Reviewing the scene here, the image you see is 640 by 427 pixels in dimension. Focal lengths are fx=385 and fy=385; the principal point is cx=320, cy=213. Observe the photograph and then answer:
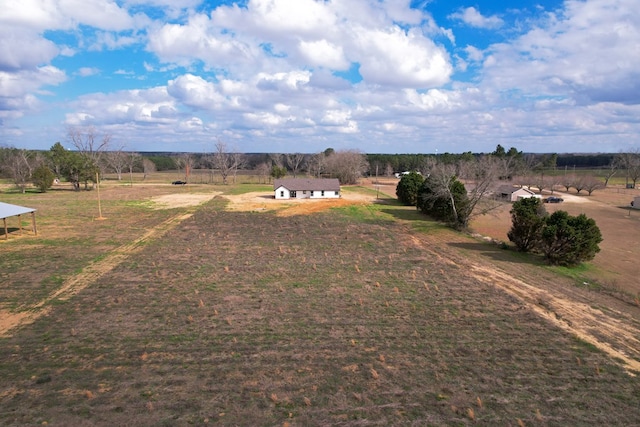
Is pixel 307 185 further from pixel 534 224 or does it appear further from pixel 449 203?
pixel 534 224

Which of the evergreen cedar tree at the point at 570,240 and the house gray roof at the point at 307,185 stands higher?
the house gray roof at the point at 307,185

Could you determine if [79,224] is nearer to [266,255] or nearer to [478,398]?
[266,255]

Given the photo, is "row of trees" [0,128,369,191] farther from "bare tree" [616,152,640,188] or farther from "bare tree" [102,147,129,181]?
"bare tree" [616,152,640,188]

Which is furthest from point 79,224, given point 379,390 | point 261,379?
point 379,390

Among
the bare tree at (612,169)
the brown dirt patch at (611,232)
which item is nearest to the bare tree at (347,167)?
the brown dirt patch at (611,232)

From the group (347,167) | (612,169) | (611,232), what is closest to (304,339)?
(611,232)

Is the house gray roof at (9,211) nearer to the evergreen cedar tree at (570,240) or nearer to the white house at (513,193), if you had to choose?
the evergreen cedar tree at (570,240)
